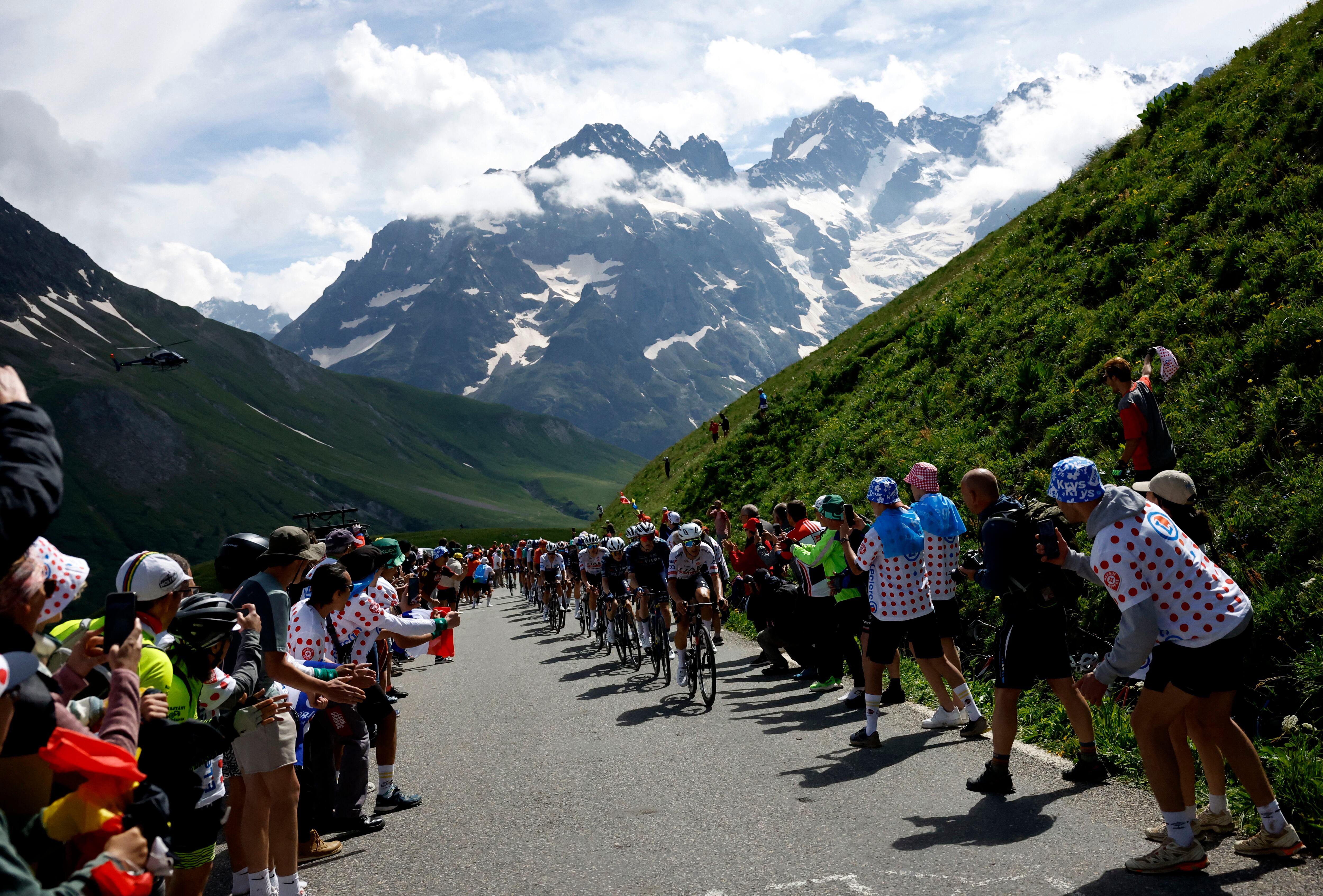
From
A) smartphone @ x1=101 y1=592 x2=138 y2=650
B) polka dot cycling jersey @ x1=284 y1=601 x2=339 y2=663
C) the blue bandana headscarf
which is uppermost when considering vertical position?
smartphone @ x1=101 y1=592 x2=138 y2=650

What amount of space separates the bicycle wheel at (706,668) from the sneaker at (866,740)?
2397mm

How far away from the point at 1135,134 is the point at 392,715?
72.1 ft

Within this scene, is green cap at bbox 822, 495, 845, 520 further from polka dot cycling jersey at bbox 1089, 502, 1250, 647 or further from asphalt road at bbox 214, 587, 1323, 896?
polka dot cycling jersey at bbox 1089, 502, 1250, 647

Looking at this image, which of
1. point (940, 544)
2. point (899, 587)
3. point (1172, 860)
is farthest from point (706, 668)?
point (1172, 860)

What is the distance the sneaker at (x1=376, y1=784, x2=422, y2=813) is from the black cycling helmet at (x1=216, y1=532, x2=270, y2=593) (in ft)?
8.64

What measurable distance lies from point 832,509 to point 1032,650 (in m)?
3.26

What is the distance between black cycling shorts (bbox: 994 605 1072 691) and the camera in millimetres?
5945

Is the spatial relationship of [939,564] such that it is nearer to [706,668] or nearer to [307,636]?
[706,668]

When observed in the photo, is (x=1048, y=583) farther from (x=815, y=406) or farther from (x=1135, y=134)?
(x=815, y=406)

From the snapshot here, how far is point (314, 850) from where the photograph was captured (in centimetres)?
630

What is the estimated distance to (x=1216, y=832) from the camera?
483 centimetres

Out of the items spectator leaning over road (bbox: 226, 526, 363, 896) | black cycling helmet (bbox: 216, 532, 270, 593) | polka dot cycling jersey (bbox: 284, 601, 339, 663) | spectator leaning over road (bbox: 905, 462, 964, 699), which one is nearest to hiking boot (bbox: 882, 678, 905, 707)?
spectator leaning over road (bbox: 905, 462, 964, 699)

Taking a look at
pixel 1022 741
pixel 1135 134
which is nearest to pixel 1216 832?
pixel 1022 741

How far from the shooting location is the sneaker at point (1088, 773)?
19.8 ft
